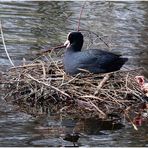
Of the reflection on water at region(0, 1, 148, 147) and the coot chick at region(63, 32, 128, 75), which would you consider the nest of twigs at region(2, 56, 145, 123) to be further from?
the reflection on water at region(0, 1, 148, 147)

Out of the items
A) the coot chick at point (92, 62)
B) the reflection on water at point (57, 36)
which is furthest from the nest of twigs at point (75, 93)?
the reflection on water at point (57, 36)

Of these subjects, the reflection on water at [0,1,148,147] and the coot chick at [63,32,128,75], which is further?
the coot chick at [63,32,128,75]

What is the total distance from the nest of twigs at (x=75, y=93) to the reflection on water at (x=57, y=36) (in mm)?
386

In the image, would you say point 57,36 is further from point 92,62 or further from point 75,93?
point 75,93

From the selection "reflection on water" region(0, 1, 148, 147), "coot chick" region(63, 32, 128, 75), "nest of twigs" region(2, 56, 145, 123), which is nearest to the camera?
"reflection on water" region(0, 1, 148, 147)

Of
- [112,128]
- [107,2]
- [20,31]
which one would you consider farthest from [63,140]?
[107,2]

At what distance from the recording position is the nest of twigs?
358 inches

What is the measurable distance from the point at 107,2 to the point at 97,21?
2.50 meters

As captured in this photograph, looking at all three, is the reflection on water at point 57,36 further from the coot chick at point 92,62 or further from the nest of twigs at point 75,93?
the coot chick at point 92,62

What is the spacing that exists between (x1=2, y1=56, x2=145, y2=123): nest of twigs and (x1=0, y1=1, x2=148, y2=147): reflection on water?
386 millimetres

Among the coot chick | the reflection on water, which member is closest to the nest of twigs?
the coot chick

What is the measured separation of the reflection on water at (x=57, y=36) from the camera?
7922 millimetres

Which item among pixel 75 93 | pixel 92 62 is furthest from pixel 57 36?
pixel 75 93

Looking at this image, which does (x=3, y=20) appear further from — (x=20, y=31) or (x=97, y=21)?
(x=97, y=21)
